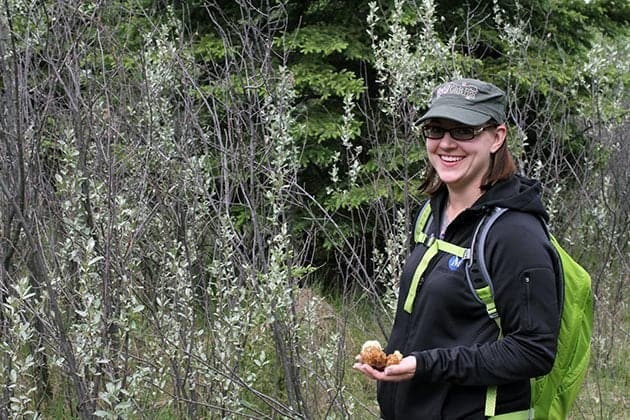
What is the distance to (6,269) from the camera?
339 centimetres

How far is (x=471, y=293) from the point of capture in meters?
1.95

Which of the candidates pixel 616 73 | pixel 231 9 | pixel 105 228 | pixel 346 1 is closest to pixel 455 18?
pixel 346 1

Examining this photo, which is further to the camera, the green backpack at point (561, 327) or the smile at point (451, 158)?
the smile at point (451, 158)

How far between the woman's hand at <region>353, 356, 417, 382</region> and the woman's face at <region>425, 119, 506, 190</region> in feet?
1.72

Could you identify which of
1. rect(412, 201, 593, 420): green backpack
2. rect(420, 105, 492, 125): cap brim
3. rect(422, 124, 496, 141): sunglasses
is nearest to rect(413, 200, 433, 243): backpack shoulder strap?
rect(412, 201, 593, 420): green backpack

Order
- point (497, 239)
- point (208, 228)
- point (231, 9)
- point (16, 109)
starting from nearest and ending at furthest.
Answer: point (497, 239) < point (16, 109) < point (208, 228) < point (231, 9)

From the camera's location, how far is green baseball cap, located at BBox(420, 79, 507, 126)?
208 centimetres

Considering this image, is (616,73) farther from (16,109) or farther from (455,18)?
(16,109)

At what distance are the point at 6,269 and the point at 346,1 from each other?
418cm

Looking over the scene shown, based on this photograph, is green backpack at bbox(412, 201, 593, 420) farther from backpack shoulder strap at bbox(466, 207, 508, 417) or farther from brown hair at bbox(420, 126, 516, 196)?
brown hair at bbox(420, 126, 516, 196)

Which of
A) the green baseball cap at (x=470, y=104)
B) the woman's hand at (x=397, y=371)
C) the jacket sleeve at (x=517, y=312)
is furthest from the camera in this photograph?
the green baseball cap at (x=470, y=104)

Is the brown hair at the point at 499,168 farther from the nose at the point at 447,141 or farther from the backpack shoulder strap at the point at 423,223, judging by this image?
the backpack shoulder strap at the point at 423,223

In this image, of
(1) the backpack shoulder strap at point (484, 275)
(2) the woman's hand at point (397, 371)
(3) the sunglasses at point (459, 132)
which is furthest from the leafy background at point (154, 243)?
(2) the woman's hand at point (397, 371)

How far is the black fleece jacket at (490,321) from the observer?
187 centimetres
